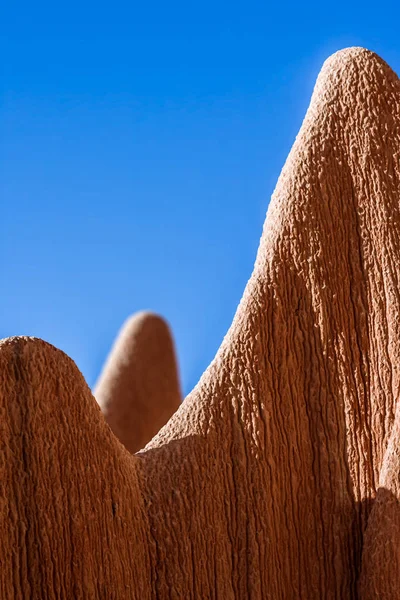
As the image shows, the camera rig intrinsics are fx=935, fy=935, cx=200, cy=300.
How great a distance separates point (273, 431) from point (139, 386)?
17.3 feet

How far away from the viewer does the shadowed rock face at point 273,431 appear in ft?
12.4

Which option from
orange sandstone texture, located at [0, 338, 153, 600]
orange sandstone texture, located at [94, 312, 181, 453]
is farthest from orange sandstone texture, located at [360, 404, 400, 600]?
orange sandstone texture, located at [94, 312, 181, 453]

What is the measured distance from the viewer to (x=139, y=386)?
9.40 meters

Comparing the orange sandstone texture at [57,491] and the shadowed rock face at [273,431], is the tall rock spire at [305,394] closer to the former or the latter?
the shadowed rock face at [273,431]

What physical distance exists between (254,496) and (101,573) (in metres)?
0.75

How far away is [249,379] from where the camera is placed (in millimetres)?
4246

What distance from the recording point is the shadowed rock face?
379 centimetres

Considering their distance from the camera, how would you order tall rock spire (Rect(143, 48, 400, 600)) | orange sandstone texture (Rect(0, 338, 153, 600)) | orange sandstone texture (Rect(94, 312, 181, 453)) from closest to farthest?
orange sandstone texture (Rect(0, 338, 153, 600)) < tall rock spire (Rect(143, 48, 400, 600)) < orange sandstone texture (Rect(94, 312, 181, 453))

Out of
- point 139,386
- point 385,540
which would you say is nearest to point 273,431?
point 385,540

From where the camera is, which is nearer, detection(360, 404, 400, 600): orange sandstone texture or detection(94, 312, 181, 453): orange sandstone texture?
detection(360, 404, 400, 600): orange sandstone texture

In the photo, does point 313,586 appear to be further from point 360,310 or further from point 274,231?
point 274,231

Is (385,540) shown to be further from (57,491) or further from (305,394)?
(57,491)

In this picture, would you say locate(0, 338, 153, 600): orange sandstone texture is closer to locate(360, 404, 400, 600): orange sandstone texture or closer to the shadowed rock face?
the shadowed rock face

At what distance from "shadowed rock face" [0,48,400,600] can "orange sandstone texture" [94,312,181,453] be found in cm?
504
